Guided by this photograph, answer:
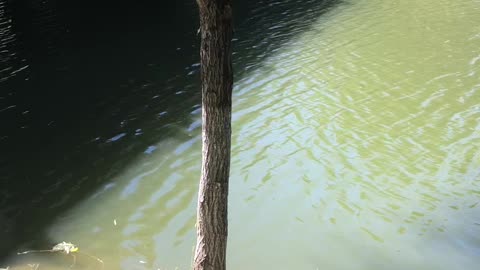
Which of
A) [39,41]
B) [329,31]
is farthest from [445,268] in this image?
[39,41]

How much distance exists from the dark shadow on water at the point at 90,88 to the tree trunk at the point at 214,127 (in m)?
2.89

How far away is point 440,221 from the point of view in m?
5.51

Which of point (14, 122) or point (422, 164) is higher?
point (14, 122)

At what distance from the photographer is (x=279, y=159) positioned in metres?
6.90

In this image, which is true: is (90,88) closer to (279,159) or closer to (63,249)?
(279,159)

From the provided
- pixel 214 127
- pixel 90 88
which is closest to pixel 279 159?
pixel 214 127

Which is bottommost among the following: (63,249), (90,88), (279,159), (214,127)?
(279,159)

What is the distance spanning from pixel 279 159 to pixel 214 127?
408cm

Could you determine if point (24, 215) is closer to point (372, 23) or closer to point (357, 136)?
point (357, 136)

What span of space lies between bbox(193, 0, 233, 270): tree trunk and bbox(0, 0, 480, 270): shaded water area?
195cm

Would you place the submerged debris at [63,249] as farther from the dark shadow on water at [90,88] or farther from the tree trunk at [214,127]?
the tree trunk at [214,127]

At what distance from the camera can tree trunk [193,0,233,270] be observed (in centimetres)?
266

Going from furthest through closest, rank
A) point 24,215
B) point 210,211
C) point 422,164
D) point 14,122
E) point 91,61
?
point 91,61, point 14,122, point 422,164, point 24,215, point 210,211

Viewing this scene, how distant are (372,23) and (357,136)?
21.9 feet
